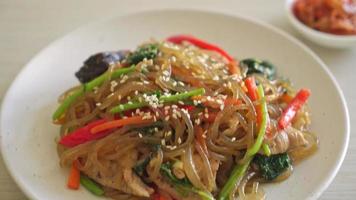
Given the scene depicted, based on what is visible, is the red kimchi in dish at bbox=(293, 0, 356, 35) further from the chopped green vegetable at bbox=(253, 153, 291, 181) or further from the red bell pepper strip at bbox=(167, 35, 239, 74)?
the chopped green vegetable at bbox=(253, 153, 291, 181)

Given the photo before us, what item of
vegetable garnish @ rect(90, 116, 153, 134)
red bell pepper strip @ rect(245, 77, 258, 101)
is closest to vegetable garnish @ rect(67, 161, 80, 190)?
vegetable garnish @ rect(90, 116, 153, 134)

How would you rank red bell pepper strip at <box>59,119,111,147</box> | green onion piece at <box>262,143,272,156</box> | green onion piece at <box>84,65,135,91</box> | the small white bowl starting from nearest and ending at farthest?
green onion piece at <box>262,143,272,156</box> < red bell pepper strip at <box>59,119,111,147</box> < green onion piece at <box>84,65,135,91</box> < the small white bowl

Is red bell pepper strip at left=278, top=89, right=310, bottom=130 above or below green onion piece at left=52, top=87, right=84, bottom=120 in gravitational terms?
below

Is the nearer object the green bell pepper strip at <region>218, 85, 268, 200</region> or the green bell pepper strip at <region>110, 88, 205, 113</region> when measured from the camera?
the green bell pepper strip at <region>218, 85, 268, 200</region>

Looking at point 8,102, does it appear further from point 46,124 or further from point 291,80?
point 291,80

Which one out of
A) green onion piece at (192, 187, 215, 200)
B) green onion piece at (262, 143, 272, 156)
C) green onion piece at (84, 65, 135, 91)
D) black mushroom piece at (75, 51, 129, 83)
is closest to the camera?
green onion piece at (192, 187, 215, 200)

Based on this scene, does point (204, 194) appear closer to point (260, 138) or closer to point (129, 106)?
point (260, 138)

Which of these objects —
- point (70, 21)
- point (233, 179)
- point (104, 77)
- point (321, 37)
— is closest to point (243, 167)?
point (233, 179)
